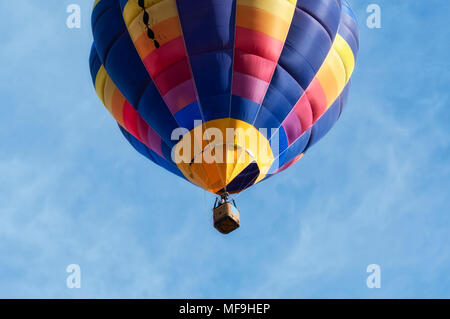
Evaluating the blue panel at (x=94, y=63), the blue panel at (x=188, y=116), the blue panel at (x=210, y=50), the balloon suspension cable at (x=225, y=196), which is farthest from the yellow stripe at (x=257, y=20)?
the blue panel at (x=94, y=63)

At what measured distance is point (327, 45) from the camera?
19.1 metres

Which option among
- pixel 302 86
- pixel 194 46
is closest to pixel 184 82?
pixel 194 46

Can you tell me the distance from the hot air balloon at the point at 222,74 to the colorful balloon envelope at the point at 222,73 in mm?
20

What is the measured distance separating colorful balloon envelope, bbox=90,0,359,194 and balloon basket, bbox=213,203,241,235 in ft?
2.37

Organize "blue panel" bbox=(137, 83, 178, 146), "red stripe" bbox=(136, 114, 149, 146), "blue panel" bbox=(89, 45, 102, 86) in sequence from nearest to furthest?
"blue panel" bbox=(137, 83, 178, 146)
"red stripe" bbox=(136, 114, 149, 146)
"blue panel" bbox=(89, 45, 102, 86)

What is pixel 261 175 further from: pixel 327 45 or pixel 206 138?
pixel 327 45

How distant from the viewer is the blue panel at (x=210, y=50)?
711 inches

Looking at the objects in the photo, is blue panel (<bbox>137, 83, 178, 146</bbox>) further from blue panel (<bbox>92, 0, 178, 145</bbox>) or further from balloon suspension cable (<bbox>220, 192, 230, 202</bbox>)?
balloon suspension cable (<bbox>220, 192, 230, 202</bbox>)

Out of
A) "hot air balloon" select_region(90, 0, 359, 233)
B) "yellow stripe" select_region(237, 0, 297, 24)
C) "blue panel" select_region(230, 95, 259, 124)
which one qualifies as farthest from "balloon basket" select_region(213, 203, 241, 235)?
"yellow stripe" select_region(237, 0, 297, 24)

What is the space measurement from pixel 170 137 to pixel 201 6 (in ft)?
9.00

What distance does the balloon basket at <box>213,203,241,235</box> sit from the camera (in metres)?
17.5

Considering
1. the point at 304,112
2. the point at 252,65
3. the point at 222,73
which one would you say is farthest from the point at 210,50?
the point at 304,112

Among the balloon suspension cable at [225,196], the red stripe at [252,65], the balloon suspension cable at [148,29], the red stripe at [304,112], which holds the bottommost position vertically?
the balloon suspension cable at [225,196]

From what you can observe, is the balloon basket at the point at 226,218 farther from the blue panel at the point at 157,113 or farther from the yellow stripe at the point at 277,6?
the yellow stripe at the point at 277,6
